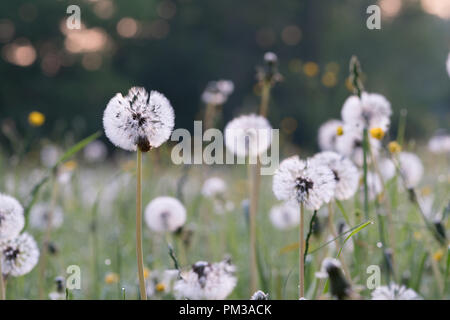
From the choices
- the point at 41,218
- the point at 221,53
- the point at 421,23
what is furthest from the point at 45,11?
the point at 41,218

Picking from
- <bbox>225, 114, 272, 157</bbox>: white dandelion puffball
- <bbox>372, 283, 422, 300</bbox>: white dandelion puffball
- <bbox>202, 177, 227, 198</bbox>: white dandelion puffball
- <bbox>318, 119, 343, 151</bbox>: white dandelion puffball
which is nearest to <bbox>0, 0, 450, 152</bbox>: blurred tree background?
<bbox>202, 177, 227, 198</bbox>: white dandelion puffball

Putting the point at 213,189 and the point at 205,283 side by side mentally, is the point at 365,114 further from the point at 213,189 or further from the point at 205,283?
the point at 213,189

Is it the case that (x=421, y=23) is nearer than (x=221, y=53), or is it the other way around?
(x=221, y=53)

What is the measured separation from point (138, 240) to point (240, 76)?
12.2m

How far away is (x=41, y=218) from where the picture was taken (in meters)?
2.18

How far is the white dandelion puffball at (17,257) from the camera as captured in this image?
1.00m

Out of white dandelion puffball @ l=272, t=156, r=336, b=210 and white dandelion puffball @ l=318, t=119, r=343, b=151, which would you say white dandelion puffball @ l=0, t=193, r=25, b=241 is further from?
white dandelion puffball @ l=318, t=119, r=343, b=151

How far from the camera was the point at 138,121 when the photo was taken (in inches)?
30.4

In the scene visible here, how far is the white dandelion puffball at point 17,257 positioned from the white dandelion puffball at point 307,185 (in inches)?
19.4

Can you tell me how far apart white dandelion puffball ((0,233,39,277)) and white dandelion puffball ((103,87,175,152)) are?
381 millimetres

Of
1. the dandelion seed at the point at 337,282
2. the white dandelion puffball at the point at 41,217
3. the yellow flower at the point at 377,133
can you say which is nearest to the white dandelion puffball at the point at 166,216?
the yellow flower at the point at 377,133

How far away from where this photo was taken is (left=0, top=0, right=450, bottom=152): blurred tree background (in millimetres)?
11961

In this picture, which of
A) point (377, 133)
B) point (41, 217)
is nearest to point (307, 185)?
point (377, 133)
